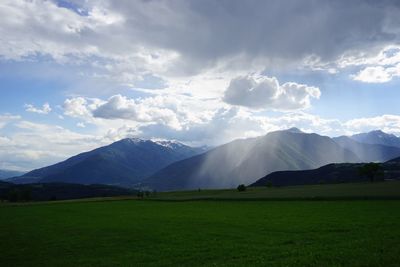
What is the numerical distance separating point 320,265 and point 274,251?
7.72 meters

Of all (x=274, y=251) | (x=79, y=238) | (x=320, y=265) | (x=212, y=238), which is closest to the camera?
(x=320, y=265)

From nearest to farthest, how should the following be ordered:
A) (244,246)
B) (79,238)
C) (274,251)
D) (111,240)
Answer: (274,251) < (244,246) < (111,240) < (79,238)

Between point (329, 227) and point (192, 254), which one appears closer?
point (192, 254)

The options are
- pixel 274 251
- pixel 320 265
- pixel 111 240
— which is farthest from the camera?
pixel 111 240

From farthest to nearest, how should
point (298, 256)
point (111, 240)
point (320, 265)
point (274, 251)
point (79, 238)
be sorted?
point (79, 238) → point (111, 240) → point (274, 251) → point (298, 256) → point (320, 265)

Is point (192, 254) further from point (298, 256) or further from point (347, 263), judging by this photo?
point (347, 263)

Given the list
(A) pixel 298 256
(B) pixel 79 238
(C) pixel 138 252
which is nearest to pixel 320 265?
(A) pixel 298 256

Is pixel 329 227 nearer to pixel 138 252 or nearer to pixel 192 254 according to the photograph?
pixel 192 254

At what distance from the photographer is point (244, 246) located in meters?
36.4

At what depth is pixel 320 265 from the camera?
24969 millimetres

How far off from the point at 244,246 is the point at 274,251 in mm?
4588

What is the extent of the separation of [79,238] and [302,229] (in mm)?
28053

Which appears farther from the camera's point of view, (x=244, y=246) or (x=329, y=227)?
(x=329, y=227)

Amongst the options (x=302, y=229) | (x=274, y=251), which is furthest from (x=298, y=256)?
(x=302, y=229)
